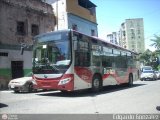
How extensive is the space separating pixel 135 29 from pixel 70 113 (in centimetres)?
10301

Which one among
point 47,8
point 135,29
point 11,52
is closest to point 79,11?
point 47,8

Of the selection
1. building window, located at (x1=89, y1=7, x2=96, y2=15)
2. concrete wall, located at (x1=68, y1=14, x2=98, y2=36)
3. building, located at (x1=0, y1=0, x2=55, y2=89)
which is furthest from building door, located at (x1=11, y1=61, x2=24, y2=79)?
building window, located at (x1=89, y1=7, x2=96, y2=15)

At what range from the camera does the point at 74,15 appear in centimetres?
2950

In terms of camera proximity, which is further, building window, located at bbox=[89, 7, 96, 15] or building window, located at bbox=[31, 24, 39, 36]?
building window, located at bbox=[89, 7, 96, 15]

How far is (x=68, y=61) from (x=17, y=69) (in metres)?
11.7

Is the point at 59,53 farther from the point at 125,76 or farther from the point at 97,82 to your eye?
the point at 125,76

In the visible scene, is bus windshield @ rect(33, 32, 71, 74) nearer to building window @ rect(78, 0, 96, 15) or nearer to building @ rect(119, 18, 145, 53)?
building window @ rect(78, 0, 96, 15)

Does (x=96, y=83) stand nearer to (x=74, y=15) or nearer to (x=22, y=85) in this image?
(x=22, y=85)

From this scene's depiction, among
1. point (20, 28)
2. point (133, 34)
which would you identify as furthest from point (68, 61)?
point (133, 34)

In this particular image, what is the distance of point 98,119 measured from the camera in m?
7.61

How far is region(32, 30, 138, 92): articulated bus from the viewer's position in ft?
42.4

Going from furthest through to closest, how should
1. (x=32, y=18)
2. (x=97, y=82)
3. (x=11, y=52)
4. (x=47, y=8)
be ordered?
(x=47, y=8) → (x=32, y=18) → (x=11, y=52) → (x=97, y=82)

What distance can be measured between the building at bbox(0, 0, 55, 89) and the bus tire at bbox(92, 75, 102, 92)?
30.2ft

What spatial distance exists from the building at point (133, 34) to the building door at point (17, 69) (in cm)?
8529
